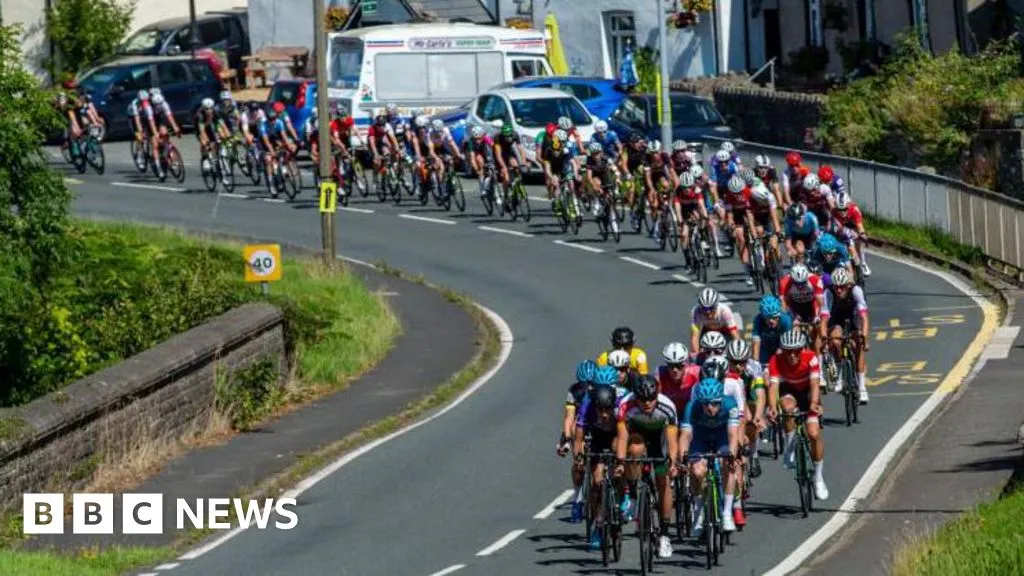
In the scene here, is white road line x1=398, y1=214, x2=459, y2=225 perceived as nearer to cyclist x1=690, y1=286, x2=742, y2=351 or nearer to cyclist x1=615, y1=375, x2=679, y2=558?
cyclist x1=690, y1=286, x2=742, y2=351

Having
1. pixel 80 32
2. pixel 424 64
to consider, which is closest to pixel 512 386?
pixel 424 64

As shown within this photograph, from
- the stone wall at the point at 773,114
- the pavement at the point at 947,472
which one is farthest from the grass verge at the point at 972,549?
the stone wall at the point at 773,114

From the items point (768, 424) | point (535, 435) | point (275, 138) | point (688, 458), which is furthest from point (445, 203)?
point (688, 458)

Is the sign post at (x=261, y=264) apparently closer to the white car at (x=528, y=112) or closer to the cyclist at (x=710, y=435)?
the cyclist at (x=710, y=435)

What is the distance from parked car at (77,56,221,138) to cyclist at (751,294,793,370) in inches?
1243

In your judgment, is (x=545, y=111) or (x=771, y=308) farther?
(x=545, y=111)

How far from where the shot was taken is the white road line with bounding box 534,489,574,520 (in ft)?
65.5

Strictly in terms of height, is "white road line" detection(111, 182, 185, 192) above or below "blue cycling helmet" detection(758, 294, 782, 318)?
above

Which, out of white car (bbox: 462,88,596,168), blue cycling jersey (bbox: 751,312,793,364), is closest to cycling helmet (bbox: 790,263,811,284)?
blue cycling jersey (bbox: 751,312,793,364)

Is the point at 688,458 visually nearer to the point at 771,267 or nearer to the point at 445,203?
the point at 771,267

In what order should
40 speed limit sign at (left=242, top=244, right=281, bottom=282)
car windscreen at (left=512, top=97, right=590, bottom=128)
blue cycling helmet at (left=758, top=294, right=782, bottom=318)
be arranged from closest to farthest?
blue cycling helmet at (left=758, top=294, right=782, bottom=318) < 40 speed limit sign at (left=242, top=244, right=281, bottom=282) < car windscreen at (left=512, top=97, right=590, bottom=128)

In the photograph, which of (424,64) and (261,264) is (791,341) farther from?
(424,64)

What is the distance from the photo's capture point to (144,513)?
20281 mm

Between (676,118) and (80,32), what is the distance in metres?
22.3
